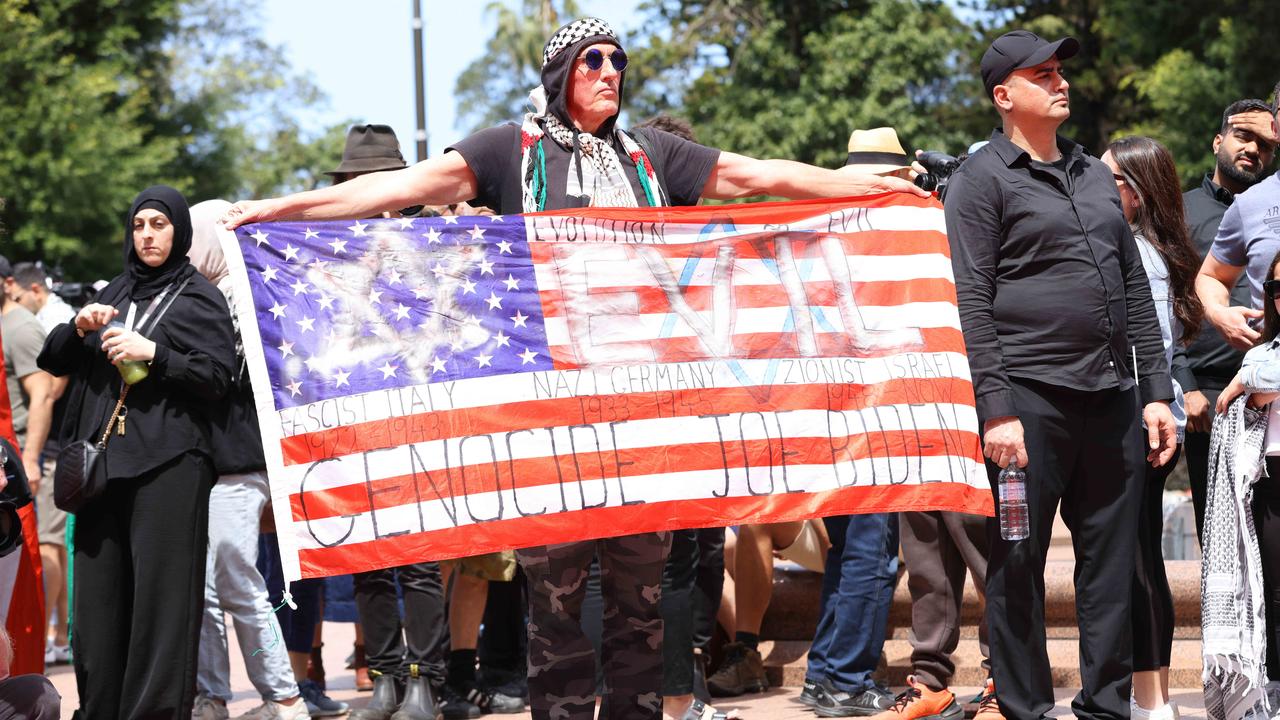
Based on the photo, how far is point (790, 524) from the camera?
7691 millimetres

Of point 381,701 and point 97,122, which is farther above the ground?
point 97,122

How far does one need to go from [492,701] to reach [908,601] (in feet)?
7.29

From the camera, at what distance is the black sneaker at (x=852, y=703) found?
6879mm

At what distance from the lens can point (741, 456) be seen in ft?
16.9

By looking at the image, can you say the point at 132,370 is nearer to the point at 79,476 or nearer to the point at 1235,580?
the point at 79,476

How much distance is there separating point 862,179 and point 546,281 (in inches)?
46.3

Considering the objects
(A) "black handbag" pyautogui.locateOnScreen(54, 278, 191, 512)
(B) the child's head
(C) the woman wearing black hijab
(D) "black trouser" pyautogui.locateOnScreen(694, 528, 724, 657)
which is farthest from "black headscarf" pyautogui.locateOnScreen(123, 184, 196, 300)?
(B) the child's head

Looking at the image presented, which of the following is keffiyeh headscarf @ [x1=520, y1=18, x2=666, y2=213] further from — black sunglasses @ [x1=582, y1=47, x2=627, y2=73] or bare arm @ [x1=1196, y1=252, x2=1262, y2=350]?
bare arm @ [x1=1196, y1=252, x2=1262, y2=350]

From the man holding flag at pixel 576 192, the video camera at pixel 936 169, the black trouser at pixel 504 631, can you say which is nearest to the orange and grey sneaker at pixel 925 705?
the man holding flag at pixel 576 192

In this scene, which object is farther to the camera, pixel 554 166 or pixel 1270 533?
pixel 1270 533

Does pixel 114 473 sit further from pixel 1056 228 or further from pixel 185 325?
pixel 1056 228

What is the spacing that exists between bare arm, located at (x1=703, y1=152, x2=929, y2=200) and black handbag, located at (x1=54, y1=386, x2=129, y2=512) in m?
2.61

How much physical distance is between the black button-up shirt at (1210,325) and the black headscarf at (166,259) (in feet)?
13.8

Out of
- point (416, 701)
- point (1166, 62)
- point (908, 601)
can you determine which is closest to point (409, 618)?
point (416, 701)
